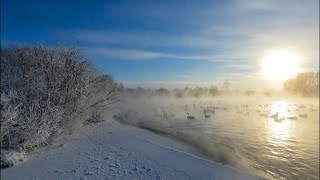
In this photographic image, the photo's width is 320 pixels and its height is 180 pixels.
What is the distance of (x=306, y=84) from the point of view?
9475cm

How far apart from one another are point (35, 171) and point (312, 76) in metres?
91.3

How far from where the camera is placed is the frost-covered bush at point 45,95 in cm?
1742

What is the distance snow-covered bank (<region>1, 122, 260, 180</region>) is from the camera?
1471 cm

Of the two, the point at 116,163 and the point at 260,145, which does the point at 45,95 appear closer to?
the point at 116,163

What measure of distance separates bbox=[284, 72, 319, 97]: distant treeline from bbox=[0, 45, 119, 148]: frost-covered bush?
80.0m

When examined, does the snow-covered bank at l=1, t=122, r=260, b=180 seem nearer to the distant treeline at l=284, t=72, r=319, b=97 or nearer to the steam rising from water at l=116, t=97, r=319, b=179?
the steam rising from water at l=116, t=97, r=319, b=179

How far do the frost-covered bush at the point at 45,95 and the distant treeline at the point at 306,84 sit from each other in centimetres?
8004

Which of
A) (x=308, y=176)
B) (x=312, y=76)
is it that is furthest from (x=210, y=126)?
(x=312, y=76)

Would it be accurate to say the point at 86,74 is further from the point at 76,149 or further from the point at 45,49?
the point at 76,149

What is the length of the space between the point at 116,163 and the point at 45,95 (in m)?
7.96

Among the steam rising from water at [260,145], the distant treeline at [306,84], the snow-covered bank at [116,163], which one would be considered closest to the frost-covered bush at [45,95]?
the snow-covered bank at [116,163]

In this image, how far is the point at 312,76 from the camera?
301 ft

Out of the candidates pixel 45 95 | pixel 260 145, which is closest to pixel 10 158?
pixel 45 95

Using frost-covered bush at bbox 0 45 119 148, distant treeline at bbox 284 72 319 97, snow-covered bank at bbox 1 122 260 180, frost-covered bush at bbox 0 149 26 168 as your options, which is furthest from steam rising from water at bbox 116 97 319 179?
distant treeline at bbox 284 72 319 97
